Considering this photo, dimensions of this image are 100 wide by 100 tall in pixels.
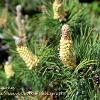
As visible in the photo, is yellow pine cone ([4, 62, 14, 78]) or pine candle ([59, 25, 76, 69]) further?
yellow pine cone ([4, 62, 14, 78])

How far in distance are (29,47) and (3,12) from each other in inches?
36.1

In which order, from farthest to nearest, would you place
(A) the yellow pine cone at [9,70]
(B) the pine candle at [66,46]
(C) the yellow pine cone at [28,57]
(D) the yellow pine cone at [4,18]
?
(D) the yellow pine cone at [4,18] < (A) the yellow pine cone at [9,70] < (C) the yellow pine cone at [28,57] < (B) the pine candle at [66,46]

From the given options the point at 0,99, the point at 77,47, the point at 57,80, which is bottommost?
the point at 0,99

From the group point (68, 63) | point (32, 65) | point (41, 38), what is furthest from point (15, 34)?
point (68, 63)

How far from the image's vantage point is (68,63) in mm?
1219

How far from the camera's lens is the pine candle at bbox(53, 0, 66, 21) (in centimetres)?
142

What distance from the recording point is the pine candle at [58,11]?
4.66 feet

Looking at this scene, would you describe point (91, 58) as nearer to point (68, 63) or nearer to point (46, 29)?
point (68, 63)

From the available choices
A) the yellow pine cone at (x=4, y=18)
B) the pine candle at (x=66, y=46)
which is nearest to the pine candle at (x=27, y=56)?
the pine candle at (x=66, y=46)

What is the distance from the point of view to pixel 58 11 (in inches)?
57.2

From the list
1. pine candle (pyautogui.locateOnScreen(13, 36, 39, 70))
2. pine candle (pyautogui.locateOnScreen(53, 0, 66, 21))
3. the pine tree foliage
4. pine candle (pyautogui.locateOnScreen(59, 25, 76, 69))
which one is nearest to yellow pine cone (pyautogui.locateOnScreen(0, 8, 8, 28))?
the pine tree foliage

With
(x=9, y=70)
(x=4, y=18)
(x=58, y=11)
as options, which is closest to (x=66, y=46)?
(x=58, y=11)

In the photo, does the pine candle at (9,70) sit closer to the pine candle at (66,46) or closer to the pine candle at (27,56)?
the pine candle at (27,56)

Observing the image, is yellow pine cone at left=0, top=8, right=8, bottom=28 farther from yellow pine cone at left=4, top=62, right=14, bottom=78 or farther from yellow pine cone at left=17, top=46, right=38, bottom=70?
yellow pine cone at left=17, top=46, right=38, bottom=70
